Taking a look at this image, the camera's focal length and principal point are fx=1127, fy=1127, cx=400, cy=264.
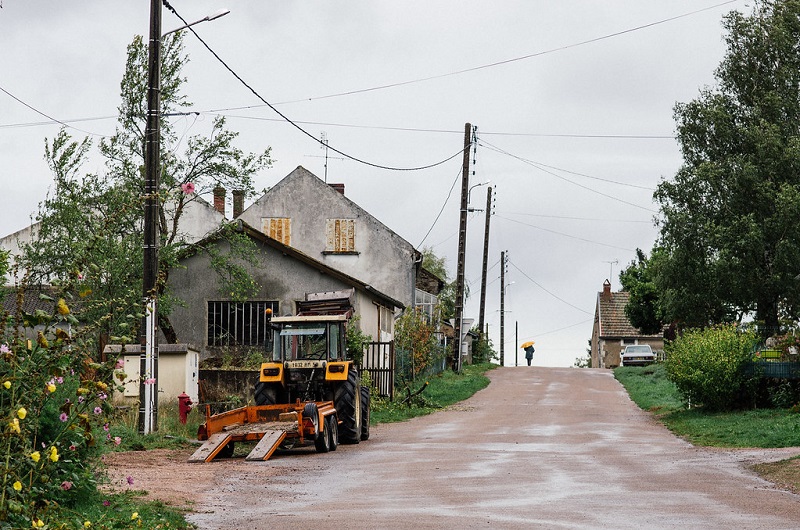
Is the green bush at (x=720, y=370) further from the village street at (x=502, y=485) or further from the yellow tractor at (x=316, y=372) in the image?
the yellow tractor at (x=316, y=372)

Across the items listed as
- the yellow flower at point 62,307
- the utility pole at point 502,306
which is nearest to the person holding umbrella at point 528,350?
the utility pole at point 502,306

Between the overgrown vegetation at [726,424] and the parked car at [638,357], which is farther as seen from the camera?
the parked car at [638,357]

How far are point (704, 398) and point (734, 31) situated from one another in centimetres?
1871

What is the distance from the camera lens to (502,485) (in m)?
14.2

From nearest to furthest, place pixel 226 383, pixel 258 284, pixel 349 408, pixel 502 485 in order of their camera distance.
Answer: pixel 502 485
pixel 349 408
pixel 226 383
pixel 258 284

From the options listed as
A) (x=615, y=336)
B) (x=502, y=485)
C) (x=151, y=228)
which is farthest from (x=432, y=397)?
(x=615, y=336)

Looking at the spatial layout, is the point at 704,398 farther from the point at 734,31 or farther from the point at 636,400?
the point at 734,31

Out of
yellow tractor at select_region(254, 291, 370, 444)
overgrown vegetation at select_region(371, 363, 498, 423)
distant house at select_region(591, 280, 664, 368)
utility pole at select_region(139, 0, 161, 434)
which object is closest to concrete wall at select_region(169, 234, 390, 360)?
overgrown vegetation at select_region(371, 363, 498, 423)

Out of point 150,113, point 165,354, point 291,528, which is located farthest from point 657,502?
point 165,354

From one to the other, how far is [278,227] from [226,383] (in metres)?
19.7

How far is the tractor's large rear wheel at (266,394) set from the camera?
69.2 feet

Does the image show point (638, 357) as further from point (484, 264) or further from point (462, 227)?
point (462, 227)

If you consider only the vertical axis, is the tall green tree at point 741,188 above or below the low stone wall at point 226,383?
above

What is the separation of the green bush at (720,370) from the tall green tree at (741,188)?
11.3m
